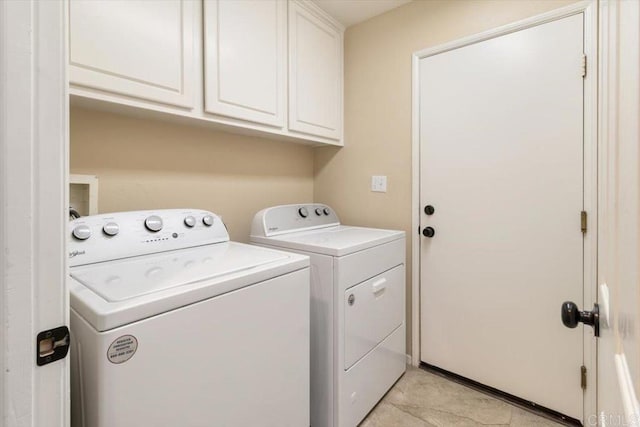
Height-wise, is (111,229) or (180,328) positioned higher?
(111,229)

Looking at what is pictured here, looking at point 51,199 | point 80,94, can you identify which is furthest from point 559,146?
point 80,94

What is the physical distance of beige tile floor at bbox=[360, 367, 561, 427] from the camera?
157cm

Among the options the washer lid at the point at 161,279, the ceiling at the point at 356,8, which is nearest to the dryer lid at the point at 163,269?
the washer lid at the point at 161,279

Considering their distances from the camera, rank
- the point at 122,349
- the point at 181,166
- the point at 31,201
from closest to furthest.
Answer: the point at 31,201
the point at 122,349
the point at 181,166

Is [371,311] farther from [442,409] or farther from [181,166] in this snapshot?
[181,166]

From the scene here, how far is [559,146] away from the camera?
154 cm

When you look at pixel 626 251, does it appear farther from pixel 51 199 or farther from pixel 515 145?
pixel 515 145

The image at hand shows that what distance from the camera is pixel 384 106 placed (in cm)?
213

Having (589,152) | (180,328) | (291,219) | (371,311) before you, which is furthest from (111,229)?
(589,152)

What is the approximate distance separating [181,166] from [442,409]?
195 centimetres

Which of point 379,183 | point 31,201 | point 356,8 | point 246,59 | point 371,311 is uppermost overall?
point 356,8

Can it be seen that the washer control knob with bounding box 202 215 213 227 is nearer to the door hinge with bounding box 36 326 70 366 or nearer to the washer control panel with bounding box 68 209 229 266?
the washer control panel with bounding box 68 209 229 266

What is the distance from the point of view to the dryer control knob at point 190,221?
1381 mm

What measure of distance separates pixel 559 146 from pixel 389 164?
93 centimetres
